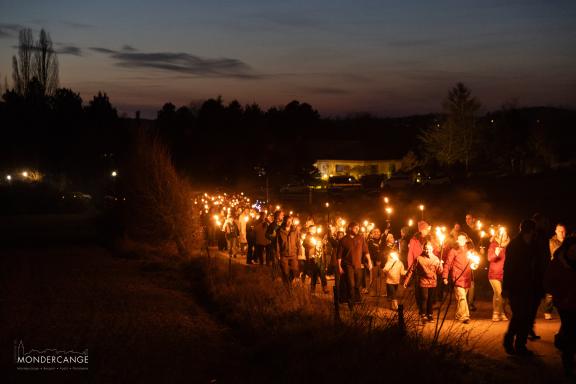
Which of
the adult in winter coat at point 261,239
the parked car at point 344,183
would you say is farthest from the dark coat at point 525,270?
the parked car at point 344,183

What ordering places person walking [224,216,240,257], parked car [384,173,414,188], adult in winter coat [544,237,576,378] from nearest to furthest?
1. adult in winter coat [544,237,576,378]
2. person walking [224,216,240,257]
3. parked car [384,173,414,188]

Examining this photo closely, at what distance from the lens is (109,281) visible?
19.4 meters

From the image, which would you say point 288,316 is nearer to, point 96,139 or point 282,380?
point 282,380

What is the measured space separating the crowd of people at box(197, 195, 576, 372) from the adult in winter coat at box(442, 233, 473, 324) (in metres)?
0.02

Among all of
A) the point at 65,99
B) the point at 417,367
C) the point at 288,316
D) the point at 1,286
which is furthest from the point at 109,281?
the point at 65,99

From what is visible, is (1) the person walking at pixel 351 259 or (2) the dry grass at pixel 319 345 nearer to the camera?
(2) the dry grass at pixel 319 345

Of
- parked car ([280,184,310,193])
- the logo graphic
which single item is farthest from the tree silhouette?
the logo graphic

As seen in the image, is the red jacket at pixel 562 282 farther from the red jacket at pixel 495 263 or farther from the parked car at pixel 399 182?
the parked car at pixel 399 182

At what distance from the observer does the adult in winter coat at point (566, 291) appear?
26.7ft

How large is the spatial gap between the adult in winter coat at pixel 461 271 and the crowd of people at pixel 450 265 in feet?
0.06

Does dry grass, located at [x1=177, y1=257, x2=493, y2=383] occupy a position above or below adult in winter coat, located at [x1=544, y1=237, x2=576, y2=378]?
below

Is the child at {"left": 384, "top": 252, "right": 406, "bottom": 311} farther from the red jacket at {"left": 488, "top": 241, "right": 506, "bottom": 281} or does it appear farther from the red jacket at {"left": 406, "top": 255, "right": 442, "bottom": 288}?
the red jacket at {"left": 488, "top": 241, "right": 506, "bottom": 281}

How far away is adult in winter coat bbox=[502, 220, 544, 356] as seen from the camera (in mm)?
9180

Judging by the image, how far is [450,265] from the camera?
41.2 ft
